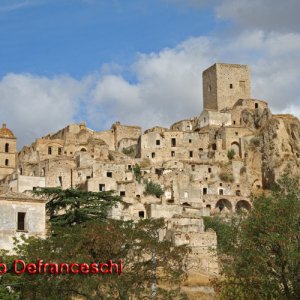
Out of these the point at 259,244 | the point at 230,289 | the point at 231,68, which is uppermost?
the point at 231,68

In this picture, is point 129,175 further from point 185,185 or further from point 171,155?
point 171,155

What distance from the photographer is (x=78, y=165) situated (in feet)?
274

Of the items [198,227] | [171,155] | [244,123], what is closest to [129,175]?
[171,155]

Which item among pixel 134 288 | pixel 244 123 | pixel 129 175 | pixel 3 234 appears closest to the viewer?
pixel 134 288

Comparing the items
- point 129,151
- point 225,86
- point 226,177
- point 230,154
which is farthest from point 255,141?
point 129,151

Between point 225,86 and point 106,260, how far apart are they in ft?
258

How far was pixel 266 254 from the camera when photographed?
1264 inches

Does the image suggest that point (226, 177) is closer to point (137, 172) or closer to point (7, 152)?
point (137, 172)

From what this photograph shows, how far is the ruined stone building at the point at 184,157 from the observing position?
77938mm

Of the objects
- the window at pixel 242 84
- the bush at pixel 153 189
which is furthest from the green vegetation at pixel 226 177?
the window at pixel 242 84

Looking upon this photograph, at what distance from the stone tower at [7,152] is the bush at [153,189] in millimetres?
23598

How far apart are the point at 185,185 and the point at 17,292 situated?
51443 mm

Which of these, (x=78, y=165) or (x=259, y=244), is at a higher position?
(x=78, y=165)

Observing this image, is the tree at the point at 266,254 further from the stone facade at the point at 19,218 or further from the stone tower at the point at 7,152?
the stone tower at the point at 7,152
